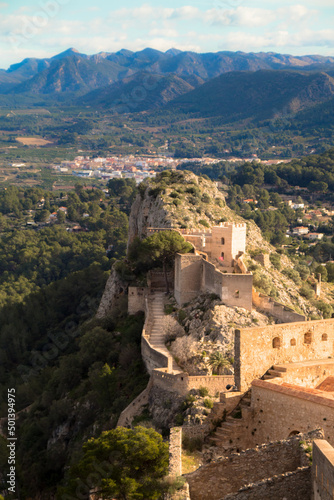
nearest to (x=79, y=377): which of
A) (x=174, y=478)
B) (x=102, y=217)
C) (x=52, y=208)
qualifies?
(x=174, y=478)

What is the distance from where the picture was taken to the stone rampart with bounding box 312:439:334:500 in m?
9.64

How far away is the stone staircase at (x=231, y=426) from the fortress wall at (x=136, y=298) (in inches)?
613

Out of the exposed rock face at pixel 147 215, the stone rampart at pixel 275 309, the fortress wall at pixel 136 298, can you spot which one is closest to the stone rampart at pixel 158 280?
the fortress wall at pixel 136 298

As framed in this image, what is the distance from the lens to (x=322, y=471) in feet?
33.1

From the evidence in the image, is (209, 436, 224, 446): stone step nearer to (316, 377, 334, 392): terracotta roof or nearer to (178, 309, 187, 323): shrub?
(316, 377, 334, 392): terracotta roof

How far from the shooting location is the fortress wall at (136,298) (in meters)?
31.5

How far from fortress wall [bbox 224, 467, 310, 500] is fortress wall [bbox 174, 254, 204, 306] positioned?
1672cm

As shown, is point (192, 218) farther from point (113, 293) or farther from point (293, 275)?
point (293, 275)

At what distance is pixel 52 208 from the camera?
99.6 m

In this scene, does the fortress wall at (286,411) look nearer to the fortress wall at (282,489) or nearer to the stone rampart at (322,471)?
the fortress wall at (282,489)

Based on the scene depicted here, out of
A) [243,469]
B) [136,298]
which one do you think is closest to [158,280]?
[136,298]

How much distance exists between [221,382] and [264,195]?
206 ft

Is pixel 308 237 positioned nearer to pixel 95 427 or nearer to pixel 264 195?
pixel 264 195

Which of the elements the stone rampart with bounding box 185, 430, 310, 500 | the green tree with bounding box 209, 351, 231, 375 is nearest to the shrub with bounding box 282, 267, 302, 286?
the green tree with bounding box 209, 351, 231, 375
